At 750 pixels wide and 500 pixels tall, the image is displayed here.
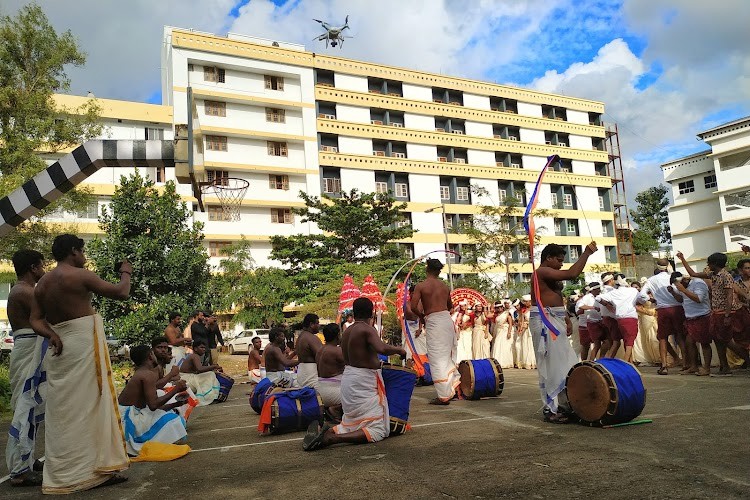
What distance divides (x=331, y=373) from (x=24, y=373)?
351cm

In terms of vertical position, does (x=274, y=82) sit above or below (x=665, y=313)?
above

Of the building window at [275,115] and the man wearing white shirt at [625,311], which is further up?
the building window at [275,115]

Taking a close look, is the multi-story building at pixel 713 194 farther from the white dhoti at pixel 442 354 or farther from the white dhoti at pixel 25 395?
the white dhoti at pixel 25 395

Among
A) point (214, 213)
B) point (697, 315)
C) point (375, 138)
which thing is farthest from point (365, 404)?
point (375, 138)

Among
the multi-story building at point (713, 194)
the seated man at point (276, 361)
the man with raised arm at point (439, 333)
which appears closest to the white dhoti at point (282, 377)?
the seated man at point (276, 361)

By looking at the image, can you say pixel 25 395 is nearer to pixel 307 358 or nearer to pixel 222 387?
pixel 307 358

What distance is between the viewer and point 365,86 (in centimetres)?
4553

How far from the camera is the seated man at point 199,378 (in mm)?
11422

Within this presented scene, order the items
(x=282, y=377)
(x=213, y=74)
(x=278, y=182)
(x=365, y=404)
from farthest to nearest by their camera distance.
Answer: (x=278, y=182), (x=213, y=74), (x=282, y=377), (x=365, y=404)

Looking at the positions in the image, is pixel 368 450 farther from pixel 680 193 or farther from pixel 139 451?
pixel 680 193

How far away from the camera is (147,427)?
21.9 feet

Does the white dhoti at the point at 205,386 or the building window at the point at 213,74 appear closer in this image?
the white dhoti at the point at 205,386

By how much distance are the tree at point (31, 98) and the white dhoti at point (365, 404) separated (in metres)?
15.8

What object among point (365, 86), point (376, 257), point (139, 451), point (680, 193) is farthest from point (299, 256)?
point (680, 193)
